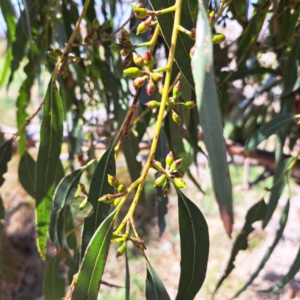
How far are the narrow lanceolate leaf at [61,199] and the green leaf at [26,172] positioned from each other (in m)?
0.23

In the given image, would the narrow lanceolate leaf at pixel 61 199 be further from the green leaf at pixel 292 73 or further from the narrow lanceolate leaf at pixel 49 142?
the green leaf at pixel 292 73

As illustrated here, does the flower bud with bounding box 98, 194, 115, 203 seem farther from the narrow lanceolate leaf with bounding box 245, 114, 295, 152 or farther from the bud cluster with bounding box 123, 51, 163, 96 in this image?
the narrow lanceolate leaf with bounding box 245, 114, 295, 152

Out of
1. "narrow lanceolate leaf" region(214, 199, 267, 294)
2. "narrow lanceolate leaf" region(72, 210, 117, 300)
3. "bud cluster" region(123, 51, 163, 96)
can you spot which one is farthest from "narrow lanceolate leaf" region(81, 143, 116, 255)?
"narrow lanceolate leaf" region(214, 199, 267, 294)

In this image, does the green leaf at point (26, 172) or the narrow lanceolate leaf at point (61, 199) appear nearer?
the narrow lanceolate leaf at point (61, 199)

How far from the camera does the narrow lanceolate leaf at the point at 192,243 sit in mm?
562

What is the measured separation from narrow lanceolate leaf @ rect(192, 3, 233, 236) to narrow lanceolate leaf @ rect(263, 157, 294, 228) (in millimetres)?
542

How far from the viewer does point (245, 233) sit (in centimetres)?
94

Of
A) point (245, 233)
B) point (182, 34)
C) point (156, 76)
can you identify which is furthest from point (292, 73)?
point (156, 76)

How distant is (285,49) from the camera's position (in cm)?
116

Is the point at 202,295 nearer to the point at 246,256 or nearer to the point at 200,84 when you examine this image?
the point at 246,256

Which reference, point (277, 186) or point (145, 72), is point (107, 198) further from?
point (277, 186)

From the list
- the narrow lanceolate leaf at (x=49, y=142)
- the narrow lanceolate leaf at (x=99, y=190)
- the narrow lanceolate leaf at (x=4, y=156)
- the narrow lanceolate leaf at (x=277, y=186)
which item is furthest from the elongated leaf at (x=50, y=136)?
the narrow lanceolate leaf at (x=277, y=186)

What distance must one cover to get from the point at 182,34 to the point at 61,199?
372 millimetres

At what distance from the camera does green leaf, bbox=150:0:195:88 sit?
47 centimetres
